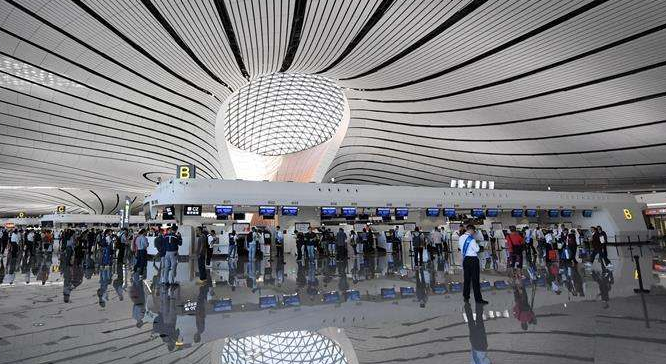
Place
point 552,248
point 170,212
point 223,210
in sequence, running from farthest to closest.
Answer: point 223,210, point 170,212, point 552,248

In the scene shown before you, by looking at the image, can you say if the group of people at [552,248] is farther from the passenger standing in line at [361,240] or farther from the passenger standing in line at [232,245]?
the passenger standing in line at [232,245]

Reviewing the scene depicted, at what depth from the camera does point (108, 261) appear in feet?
53.4

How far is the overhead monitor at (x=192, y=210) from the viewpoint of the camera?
1923 centimetres

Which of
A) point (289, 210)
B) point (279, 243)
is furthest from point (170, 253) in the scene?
point (289, 210)

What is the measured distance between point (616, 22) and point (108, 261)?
2071 centimetres

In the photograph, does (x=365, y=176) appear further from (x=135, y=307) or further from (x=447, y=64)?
(x=135, y=307)

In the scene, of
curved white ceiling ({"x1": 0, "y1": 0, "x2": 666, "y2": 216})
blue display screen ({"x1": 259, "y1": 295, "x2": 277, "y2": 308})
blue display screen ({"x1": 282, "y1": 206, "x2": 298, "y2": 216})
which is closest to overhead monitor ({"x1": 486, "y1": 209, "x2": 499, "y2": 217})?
curved white ceiling ({"x1": 0, "y1": 0, "x2": 666, "y2": 216})

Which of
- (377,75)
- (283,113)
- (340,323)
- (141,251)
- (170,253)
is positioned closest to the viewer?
(340,323)

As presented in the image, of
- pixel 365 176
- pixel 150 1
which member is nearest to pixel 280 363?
pixel 150 1

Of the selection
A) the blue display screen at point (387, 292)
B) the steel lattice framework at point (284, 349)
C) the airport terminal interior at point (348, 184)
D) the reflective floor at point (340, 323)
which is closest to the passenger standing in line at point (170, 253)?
the airport terminal interior at point (348, 184)

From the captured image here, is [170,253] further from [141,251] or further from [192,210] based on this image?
[192,210]

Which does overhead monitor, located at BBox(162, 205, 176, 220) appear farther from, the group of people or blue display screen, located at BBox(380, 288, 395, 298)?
the group of people

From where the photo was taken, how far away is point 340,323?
5.31 m

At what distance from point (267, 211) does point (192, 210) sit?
144 inches
